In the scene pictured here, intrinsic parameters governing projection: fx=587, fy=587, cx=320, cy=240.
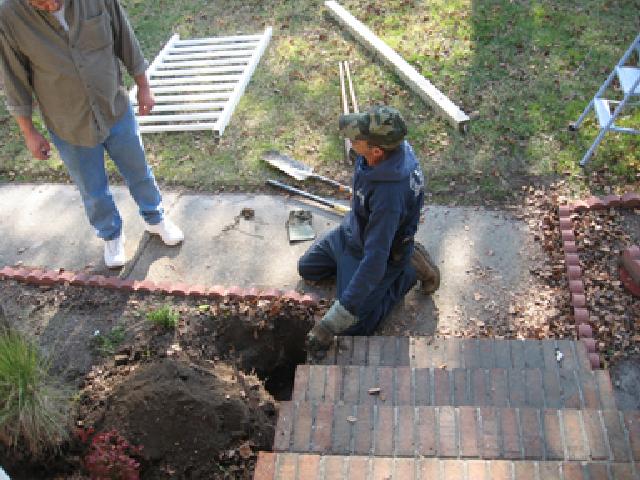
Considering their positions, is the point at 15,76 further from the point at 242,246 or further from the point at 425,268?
the point at 425,268

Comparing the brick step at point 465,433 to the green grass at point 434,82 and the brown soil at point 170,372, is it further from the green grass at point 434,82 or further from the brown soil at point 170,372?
the green grass at point 434,82

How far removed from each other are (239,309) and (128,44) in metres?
1.99

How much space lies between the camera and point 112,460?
3.09m

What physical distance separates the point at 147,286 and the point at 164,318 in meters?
0.51

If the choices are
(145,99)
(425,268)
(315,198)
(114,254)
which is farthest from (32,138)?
(425,268)

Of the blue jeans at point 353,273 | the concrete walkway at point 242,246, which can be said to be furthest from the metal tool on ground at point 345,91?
the blue jeans at point 353,273

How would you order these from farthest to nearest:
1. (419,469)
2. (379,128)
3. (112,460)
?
(379,128) → (112,460) → (419,469)

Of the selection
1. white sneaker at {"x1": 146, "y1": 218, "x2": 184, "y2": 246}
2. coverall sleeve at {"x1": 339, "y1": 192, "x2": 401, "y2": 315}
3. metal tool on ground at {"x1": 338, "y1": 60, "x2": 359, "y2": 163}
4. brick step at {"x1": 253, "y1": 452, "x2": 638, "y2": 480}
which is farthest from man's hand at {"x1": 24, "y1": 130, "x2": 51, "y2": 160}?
metal tool on ground at {"x1": 338, "y1": 60, "x2": 359, "y2": 163}

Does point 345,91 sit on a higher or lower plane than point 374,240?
lower

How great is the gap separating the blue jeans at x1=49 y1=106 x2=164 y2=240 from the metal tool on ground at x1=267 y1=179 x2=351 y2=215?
1.16m

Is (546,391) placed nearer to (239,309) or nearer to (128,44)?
(239,309)

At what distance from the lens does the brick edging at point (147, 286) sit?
436 centimetres

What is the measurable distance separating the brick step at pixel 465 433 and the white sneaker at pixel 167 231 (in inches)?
92.1

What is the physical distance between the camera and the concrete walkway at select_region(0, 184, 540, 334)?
4.48m
